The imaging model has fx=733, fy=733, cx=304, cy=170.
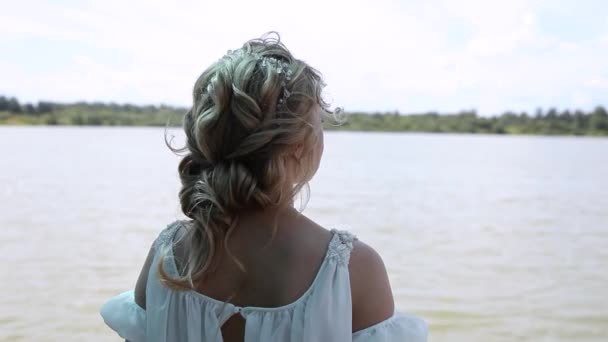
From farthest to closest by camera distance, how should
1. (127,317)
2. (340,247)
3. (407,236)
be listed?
(407,236) < (127,317) < (340,247)

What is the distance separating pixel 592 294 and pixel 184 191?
501 centimetres

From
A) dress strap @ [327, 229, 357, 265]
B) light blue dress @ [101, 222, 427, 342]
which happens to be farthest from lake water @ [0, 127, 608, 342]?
dress strap @ [327, 229, 357, 265]

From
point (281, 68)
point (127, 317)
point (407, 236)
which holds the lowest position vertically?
point (407, 236)

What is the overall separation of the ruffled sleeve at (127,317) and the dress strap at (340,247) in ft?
1.30

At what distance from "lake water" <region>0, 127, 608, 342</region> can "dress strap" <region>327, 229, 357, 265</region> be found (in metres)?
0.35

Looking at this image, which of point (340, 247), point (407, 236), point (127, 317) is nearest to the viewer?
point (340, 247)

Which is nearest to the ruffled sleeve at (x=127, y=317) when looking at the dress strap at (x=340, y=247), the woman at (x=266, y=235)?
the woman at (x=266, y=235)

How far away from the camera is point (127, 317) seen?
1337 mm

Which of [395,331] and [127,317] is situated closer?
[395,331]

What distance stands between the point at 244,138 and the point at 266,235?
16 cm

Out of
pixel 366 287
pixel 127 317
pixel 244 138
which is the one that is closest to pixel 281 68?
pixel 244 138

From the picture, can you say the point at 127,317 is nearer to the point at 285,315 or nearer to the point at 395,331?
the point at 285,315

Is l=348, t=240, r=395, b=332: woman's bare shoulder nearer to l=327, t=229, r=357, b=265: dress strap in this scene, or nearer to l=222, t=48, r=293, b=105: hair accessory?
l=327, t=229, r=357, b=265: dress strap

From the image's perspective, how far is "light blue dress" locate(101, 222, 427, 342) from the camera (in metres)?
1.14
